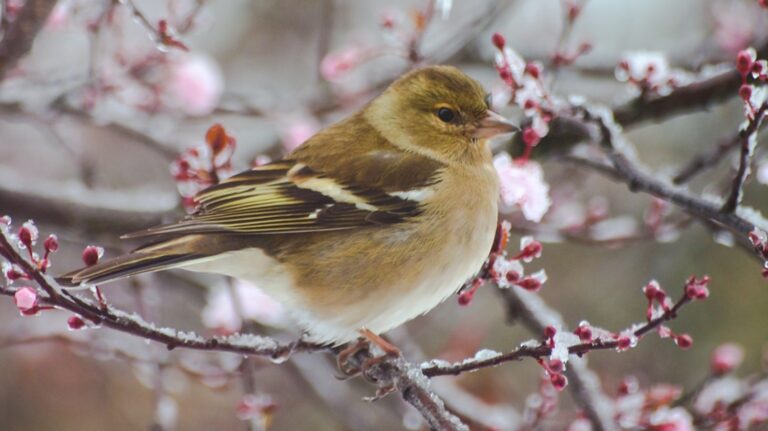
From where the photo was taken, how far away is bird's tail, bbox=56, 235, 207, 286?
8.05 feet

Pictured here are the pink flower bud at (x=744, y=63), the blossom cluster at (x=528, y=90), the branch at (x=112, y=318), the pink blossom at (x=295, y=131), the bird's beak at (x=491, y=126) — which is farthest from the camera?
the pink blossom at (x=295, y=131)

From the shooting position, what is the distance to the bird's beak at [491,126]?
3.44 metres

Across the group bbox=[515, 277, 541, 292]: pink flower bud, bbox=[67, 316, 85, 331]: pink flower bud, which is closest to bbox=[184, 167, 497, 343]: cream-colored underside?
bbox=[515, 277, 541, 292]: pink flower bud

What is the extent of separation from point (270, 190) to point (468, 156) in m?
0.84

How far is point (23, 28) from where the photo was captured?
3090mm

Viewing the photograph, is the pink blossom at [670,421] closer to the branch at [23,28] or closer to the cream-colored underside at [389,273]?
the cream-colored underside at [389,273]

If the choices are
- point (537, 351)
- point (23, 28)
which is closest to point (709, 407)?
point (537, 351)

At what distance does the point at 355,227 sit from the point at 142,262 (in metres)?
0.86

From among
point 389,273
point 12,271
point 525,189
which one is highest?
point 525,189

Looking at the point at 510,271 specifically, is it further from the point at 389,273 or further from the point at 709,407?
the point at 709,407

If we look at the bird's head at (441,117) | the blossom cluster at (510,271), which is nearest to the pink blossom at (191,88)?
the bird's head at (441,117)

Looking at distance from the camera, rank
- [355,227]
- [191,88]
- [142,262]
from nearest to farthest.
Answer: [142,262] < [355,227] < [191,88]

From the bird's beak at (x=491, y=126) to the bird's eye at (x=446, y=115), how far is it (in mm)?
131

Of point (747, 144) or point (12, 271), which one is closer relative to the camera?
point (12, 271)
